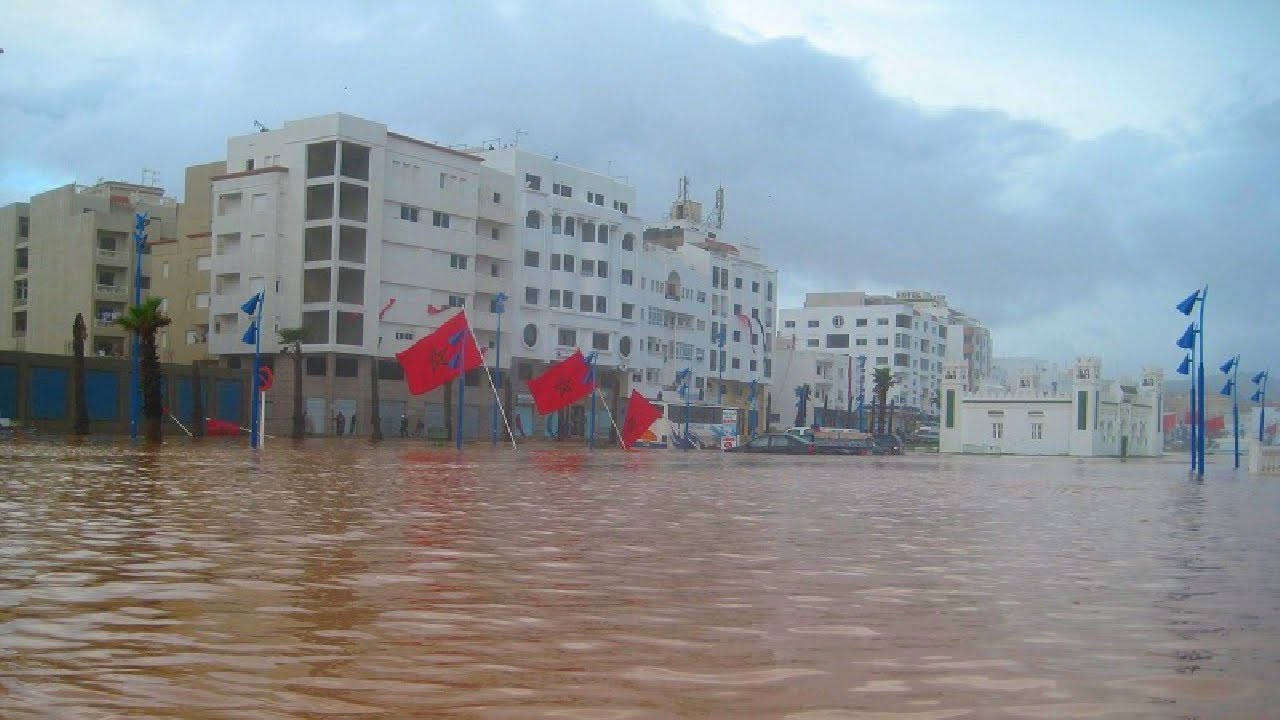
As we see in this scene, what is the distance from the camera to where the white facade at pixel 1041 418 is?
332 ft

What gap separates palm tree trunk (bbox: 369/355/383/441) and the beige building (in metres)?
11.4

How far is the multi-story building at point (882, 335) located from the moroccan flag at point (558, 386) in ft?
300

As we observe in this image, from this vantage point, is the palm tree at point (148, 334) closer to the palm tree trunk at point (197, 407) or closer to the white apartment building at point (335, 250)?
the palm tree trunk at point (197, 407)

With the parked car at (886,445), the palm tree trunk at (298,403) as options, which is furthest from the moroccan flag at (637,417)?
the parked car at (886,445)

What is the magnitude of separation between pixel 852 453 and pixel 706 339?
23.3 meters

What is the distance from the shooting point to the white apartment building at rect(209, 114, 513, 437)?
70.0 metres

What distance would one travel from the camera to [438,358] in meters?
49.7

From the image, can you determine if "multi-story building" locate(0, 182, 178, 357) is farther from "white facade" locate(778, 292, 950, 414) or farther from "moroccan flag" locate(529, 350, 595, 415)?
"white facade" locate(778, 292, 950, 414)

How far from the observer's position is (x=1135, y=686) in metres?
6.31

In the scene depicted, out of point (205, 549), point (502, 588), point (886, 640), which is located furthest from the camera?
point (205, 549)

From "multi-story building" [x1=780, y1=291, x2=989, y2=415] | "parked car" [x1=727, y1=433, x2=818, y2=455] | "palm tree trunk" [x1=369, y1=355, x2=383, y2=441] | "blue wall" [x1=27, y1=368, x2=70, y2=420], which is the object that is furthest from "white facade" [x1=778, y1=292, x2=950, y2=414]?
"blue wall" [x1=27, y1=368, x2=70, y2=420]

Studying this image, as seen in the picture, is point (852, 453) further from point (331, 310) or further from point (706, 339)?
point (331, 310)

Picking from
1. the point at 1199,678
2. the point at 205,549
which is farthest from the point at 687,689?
the point at 205,549

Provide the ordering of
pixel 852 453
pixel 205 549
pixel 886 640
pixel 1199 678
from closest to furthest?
pixel 1199 678
pixel 886 640
pixel 205 549
pixel 852 453
